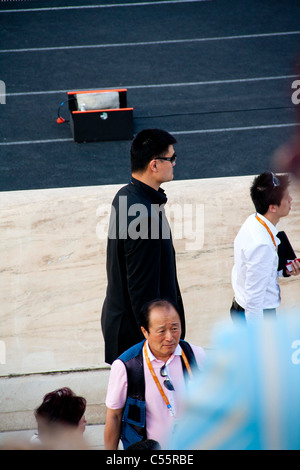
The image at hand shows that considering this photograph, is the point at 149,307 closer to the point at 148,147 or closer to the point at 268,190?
the point at 148,147

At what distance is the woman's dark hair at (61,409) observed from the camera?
2205 millimetres

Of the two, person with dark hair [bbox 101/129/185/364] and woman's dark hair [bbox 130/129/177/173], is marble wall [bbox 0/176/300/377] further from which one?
woman's dark hair [bbox 130/129/177/173]

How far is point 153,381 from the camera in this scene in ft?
8.66

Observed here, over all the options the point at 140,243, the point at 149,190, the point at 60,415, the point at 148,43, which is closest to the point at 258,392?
the point at 60,415

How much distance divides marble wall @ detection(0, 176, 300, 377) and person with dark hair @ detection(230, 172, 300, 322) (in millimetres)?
1531

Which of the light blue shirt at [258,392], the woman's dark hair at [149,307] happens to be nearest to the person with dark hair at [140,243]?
the woman's dark hair at [149,307]

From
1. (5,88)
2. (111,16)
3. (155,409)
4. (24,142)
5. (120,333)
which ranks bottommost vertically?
(155,409)

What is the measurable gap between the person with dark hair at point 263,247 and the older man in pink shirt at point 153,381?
67 centimetres

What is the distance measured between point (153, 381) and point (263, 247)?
948 mm

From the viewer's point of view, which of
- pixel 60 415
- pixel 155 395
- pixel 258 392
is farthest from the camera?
pixel 155 395

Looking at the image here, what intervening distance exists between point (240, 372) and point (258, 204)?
2048mm
